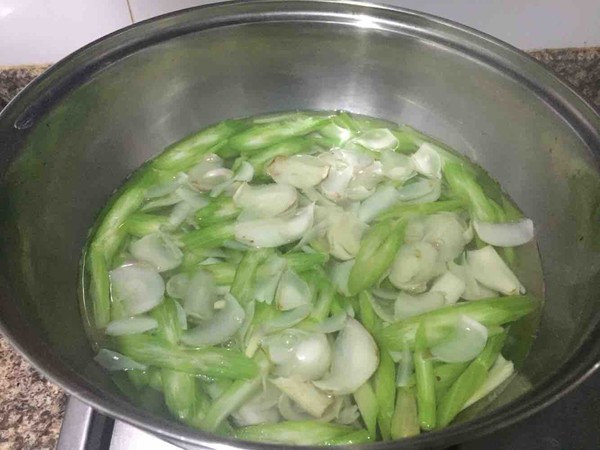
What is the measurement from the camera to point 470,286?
75cm

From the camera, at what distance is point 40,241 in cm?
71

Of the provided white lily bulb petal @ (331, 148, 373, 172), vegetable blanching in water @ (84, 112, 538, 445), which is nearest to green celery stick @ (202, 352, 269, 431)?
vegetable blanching in water @ (84, 112, 538, 445)

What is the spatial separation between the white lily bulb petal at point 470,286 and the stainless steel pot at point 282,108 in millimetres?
74

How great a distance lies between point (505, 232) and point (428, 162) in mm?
146

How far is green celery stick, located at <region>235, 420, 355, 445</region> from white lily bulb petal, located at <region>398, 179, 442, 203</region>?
34cm

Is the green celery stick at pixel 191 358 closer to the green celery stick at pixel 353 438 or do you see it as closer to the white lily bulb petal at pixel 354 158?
the green celery stick at pixel 353 438

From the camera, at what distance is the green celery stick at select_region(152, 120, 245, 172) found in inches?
34.5

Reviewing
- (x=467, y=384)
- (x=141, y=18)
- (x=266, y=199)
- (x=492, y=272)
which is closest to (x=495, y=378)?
(x=467, y=384)

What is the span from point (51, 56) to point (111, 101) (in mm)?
156

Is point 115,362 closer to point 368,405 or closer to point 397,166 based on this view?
point 368,405

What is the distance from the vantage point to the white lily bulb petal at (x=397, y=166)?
2.83 ft

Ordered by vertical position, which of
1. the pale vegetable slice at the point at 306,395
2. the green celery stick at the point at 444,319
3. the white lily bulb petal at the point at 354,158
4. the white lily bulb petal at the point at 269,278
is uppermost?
the white lily bulb petal at the point at 354,158

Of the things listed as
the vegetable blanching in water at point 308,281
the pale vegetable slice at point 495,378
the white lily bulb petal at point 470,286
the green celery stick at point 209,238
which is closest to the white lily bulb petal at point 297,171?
the vegetable blanching in water at point 308,281

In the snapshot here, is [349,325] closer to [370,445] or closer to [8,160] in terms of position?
[370,445]
